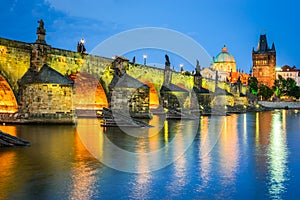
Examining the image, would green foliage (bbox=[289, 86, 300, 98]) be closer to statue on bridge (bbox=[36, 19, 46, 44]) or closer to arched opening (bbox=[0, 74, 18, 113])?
statue on bridge (bbox=[36, 19, 46, 44])

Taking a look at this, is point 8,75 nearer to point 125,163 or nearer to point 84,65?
point 84,65

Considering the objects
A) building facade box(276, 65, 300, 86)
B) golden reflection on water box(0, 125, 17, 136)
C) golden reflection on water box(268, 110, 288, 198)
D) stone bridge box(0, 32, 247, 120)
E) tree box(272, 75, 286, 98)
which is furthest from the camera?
building facade box(276, 65, 300, 86)

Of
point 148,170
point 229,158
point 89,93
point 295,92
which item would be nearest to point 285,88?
point 295,92

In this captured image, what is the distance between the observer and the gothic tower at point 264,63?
139875 mm

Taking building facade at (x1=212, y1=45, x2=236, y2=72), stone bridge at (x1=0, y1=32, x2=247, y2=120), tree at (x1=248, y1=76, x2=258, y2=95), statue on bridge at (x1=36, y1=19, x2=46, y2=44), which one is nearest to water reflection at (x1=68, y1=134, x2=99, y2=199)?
stone bridge at (x1=0, y1=32, x2=247, y2=120)

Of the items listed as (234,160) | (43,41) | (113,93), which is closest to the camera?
(234,160)

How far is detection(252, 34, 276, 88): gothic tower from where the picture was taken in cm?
13988

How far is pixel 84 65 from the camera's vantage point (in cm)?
3156

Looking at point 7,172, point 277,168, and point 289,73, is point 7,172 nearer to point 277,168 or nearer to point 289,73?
point 277,168

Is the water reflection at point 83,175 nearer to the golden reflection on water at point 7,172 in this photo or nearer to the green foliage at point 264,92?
the golden reflection on water at point 7,172

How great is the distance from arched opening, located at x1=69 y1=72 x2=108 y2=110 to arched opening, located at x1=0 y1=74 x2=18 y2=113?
832 centimetres

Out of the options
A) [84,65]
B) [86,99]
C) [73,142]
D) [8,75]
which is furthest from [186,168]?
[86,99]

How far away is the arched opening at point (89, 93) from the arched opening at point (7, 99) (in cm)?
832

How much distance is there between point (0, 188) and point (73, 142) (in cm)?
792
